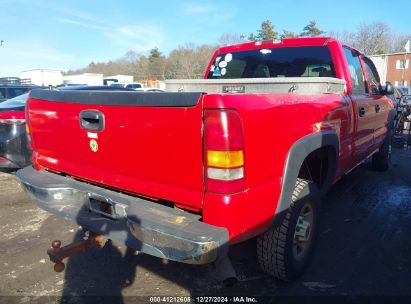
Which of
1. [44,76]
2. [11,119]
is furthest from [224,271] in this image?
[44,76]

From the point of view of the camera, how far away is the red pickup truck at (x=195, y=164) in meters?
1.99

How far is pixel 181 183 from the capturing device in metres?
2.15

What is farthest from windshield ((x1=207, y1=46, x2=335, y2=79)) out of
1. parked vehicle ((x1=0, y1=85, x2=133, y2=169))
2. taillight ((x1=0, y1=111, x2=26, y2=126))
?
taillight ((x1=0, y1=111, x2=26, y2=126))

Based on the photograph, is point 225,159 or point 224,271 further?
point 224,271

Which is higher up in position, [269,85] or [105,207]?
[269,85]

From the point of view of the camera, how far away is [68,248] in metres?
2.53

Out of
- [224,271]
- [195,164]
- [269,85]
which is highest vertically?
[269,85]

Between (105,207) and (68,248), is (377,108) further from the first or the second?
(68,248)

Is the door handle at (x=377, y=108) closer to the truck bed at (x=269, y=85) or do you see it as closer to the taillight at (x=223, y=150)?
the truck bed at (x=269, y=85)

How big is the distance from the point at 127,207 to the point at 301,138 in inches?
50.6

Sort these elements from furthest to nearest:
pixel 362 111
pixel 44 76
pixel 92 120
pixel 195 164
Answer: pixel 44 76
pixel 362 111
pixel 92 120
pixel 195 164

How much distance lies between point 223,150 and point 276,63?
2616 mm

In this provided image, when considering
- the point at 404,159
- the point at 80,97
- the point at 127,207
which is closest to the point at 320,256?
the point at 127,207

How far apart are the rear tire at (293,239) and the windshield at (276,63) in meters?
1.66
